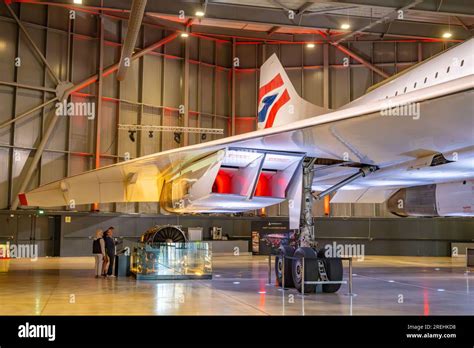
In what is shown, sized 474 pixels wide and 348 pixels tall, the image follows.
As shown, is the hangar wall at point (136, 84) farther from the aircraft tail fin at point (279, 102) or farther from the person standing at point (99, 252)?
the aircraft tail fin at point (279, 102)

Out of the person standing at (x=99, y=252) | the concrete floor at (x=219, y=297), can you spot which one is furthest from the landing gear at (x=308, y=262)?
the person standing at (x=99, y=252)

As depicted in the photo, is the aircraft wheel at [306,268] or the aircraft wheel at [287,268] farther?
the aircraft wheel at [287,268]

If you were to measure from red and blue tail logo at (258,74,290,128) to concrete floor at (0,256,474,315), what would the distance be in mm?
4474

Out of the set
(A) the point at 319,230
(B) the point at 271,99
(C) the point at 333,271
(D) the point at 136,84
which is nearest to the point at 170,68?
(D) the point at 136,84

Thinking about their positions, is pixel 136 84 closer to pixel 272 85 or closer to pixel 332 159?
pixel 272 85

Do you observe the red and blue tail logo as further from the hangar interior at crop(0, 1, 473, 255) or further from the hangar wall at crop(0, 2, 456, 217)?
the hangar wall at crop(0, 2, 456, 217)

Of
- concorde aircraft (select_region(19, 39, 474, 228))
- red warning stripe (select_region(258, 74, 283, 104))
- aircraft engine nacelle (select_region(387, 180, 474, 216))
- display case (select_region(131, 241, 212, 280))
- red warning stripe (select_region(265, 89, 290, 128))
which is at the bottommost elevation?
display case (select_region(131, 241, 212, 280))

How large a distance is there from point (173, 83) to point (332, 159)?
18126 millimetres

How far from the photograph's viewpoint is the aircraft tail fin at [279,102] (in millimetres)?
13789

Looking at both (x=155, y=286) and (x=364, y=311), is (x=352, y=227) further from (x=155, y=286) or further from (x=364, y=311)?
(x=364, y=311)

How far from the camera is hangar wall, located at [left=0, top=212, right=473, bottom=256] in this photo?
23.2m

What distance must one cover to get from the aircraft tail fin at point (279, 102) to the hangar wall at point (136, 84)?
38.7 feet

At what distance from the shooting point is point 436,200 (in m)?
11.7

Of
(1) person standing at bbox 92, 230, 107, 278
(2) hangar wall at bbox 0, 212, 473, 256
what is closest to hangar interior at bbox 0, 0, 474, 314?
(2) hangar wall at bbox 0, 212, 473, 256
